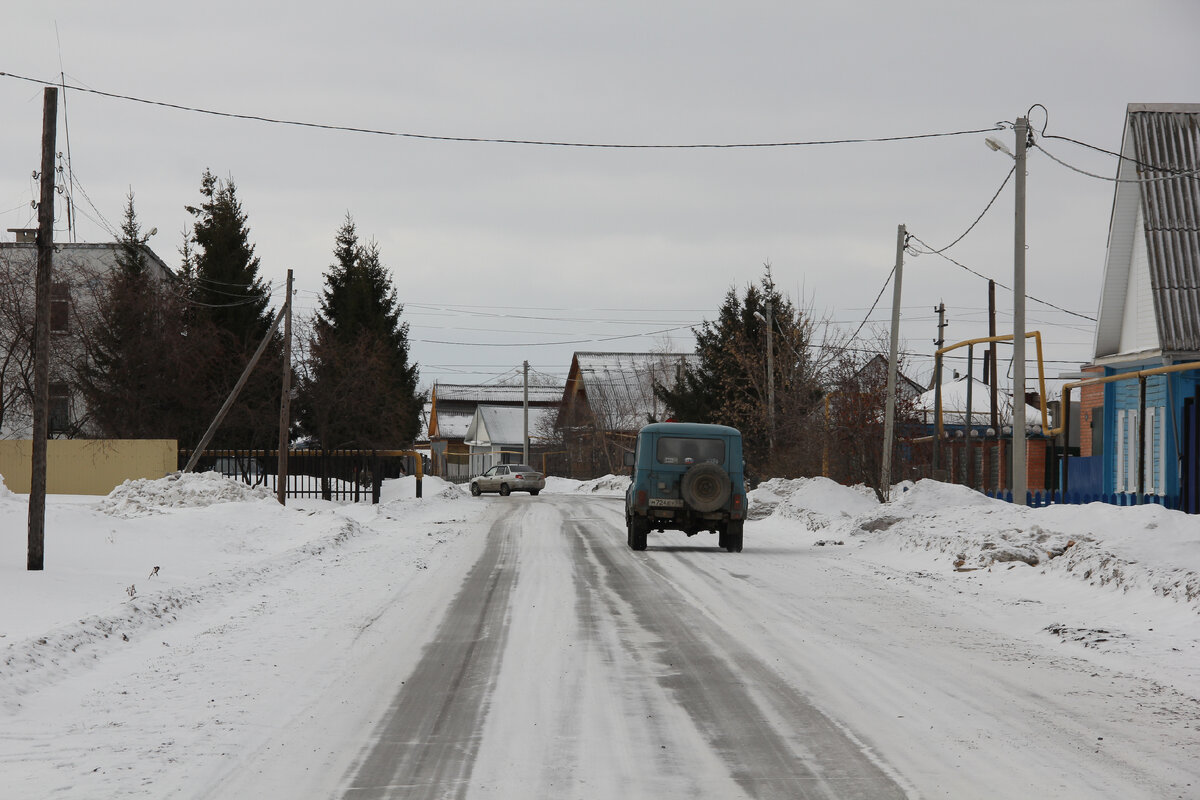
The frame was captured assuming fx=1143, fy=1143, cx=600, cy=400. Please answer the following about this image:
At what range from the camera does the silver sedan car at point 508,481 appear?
54.0 metres

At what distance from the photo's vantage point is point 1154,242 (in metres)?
25.7

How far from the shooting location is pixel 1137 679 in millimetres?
9109

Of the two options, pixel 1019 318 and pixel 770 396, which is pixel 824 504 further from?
pixel 770 396

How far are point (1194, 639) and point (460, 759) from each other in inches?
303

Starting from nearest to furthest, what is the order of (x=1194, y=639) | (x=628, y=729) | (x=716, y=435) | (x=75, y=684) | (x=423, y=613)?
(x=628, y=729) → (x=75, y=684) → (x=1194, y=639) → (x=423, y=613) → (x=716, y=435)

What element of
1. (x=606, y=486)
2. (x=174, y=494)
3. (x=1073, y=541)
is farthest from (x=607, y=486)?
(x=1073, y=541)

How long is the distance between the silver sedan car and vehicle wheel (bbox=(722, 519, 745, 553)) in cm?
3294

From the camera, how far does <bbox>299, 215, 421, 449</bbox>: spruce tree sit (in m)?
43.5

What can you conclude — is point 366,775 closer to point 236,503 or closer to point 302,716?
point 302,716

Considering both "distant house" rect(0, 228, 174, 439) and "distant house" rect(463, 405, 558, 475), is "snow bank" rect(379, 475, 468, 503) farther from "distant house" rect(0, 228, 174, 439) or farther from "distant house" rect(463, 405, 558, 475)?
"distant house" rect(463, 405, 558, 475)

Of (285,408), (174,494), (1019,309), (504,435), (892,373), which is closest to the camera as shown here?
(1019,309)

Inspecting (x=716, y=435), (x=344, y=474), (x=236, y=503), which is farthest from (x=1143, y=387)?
(x=344, y=474)

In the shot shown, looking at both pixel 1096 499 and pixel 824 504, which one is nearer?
pixel 1096 499

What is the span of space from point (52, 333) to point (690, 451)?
105 feet
